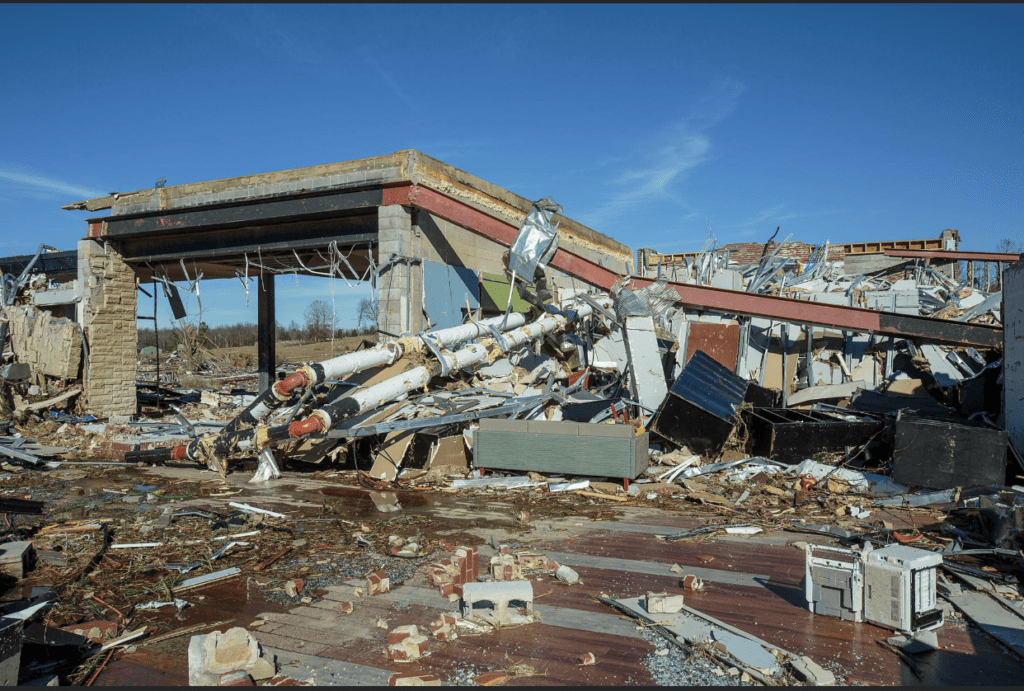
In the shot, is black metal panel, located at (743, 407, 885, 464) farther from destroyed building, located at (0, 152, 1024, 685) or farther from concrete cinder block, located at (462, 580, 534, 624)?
concrete cinder block, located at (462, 580, 534, 624)

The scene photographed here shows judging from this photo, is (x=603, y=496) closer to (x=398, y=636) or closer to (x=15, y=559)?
(x=398, y=636)

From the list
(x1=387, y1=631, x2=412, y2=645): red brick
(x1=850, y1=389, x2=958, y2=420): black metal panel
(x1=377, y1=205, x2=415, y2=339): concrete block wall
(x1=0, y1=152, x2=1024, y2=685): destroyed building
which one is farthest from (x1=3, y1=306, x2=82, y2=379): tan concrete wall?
(x1=850, y1=389, x2=958, y2=420): black metal panel

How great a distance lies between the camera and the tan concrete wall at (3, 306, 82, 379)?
14977 millimetres

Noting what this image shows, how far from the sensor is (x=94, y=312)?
50.5ft

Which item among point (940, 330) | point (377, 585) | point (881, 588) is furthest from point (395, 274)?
point (940, 330)

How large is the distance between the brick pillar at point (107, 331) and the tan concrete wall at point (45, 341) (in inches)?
13.0

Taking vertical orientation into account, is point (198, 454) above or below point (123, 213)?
below

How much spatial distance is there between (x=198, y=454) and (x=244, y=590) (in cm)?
553

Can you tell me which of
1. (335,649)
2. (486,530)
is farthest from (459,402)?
(335,649)

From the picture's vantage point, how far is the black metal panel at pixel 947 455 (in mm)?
7648

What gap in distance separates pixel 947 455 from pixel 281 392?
912 centimetres

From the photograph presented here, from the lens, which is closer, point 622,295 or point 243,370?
point 622,295

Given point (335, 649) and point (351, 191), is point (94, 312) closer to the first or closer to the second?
point (351, 191)

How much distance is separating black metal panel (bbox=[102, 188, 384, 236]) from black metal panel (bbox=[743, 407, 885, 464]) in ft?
26.4
